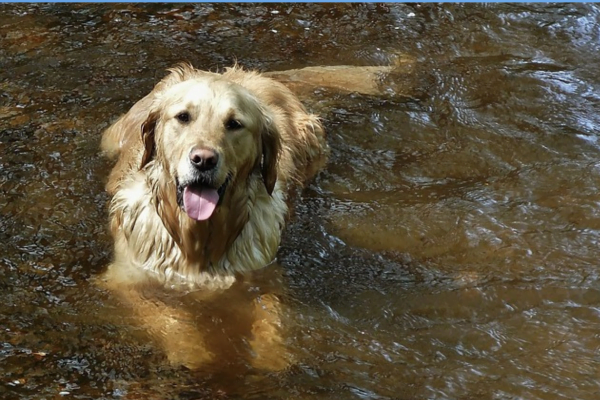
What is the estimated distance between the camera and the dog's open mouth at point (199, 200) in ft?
14.8

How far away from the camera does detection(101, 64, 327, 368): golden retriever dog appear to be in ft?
14.7

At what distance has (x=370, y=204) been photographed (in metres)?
5.81

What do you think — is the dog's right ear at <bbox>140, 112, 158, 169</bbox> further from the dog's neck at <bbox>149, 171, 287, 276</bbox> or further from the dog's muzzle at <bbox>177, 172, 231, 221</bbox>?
the dog's muzzle at <bbox>177, 172, 231, 221</bbox>

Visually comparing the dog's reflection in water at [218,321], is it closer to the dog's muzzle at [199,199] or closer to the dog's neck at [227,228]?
the dog's neck at [227,228]

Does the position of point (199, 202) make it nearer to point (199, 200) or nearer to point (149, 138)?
point (199, 200)

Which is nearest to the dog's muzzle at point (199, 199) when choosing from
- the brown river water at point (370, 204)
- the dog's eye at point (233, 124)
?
→ the dog's eye at point (233, 124)

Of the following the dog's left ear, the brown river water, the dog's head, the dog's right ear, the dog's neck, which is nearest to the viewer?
the brown river water

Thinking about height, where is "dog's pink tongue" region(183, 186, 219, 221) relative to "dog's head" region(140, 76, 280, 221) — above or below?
below

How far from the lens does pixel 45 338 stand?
14.4ft

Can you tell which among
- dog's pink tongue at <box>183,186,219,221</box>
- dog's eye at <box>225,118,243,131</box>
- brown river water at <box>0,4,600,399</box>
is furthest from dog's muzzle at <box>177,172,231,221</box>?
brown river water at <box>0,4,600,399</box>

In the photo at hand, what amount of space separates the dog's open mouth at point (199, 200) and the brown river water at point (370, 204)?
652 millimetres

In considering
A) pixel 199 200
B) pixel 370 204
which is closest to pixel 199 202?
pixel 199 200

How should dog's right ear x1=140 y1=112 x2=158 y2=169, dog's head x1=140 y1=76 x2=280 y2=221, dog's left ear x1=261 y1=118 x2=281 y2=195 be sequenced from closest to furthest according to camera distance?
dog's head x1=140 y1=76 x2=280 y2=221
dog's right ear x1=140 y1=112 x2=158 y2=169
dog's left ear x1=261 y1=118 x2=281 y2=195

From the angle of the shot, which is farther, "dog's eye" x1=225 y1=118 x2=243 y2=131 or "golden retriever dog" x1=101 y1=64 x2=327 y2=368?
"dog's eye" x1=225 y1=118 x2=243 y2=131
